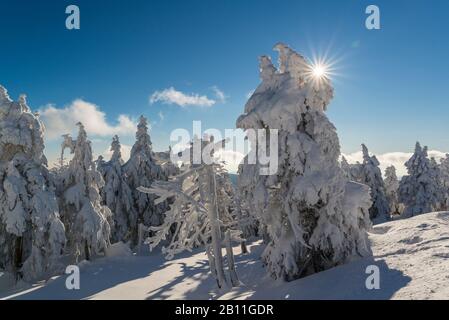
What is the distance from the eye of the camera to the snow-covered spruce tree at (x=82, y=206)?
2433 cm

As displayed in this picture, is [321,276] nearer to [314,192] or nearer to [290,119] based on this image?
[314,192]

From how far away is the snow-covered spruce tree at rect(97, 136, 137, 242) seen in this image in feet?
115

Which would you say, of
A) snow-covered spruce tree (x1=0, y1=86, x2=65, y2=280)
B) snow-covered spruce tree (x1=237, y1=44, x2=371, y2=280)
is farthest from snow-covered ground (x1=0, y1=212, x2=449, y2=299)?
snow-covered spruce tree (x1=0, y1=86, x2=65, y2=280)

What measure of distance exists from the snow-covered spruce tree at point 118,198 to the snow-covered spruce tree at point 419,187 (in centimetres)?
3258

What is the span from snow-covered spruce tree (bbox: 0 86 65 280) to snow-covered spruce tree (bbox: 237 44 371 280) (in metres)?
12.8

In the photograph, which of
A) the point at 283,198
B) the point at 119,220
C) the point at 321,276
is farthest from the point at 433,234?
the point at 119,220

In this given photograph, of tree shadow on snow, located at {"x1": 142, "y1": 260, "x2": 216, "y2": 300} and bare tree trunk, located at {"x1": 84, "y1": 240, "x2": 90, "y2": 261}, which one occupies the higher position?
bare tree trunk, located at {"x1": 84, "y1": 240, "x2": 90, "y2": 261}

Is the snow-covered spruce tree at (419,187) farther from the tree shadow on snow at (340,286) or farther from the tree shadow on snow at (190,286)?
the tree shadow on snow at (340,286)

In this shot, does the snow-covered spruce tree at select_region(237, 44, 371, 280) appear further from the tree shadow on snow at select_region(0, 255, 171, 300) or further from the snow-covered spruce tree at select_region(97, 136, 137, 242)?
the snow-covered spruce tree at select_region(97, 136, 137, 242)

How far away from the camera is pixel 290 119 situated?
1390 centimetres

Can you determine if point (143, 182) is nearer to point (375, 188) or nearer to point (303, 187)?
point (303, 187)

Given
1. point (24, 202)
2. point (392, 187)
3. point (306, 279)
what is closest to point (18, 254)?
point (24, 202)

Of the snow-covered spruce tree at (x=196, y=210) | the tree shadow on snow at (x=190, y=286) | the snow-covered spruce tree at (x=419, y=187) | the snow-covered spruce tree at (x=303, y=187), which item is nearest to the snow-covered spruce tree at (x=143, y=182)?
the tree shadow on snow at (x=190, y=286)

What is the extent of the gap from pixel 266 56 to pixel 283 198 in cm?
657
